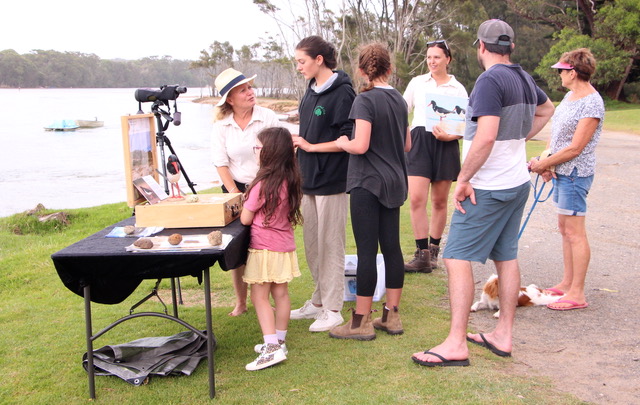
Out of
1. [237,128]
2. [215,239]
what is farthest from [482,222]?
[237,128]

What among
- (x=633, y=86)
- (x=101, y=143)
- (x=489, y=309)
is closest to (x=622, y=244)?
(x=489, y=309)

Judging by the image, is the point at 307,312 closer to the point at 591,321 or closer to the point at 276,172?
the point at 276,172

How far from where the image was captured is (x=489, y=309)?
445cm

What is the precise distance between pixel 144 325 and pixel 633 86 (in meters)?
38.0

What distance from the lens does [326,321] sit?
13.4ft

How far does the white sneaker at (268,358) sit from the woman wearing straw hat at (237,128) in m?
1.18

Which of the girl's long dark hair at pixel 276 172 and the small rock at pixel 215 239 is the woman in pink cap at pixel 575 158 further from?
the small rock at pixel 215 239

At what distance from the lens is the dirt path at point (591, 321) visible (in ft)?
10.7

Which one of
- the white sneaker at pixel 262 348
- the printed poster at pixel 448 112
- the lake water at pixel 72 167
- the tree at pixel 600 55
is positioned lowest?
the lake water at pixel 72 167

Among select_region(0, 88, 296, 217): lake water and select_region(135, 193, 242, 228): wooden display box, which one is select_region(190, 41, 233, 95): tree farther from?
select_region(135, 193, 242, 228): wooden display box

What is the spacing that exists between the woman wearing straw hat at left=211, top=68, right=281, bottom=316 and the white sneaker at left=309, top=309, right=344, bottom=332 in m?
1.05

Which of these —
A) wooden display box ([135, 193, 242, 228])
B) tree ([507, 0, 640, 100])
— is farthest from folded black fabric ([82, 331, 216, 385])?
tree ([507, 0, 640, 100])

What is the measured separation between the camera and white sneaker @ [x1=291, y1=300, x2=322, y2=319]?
172 inches

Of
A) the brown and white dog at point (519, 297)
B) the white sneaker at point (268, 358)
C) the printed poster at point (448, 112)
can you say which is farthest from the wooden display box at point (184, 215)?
the printed poster at point (448, 112)
